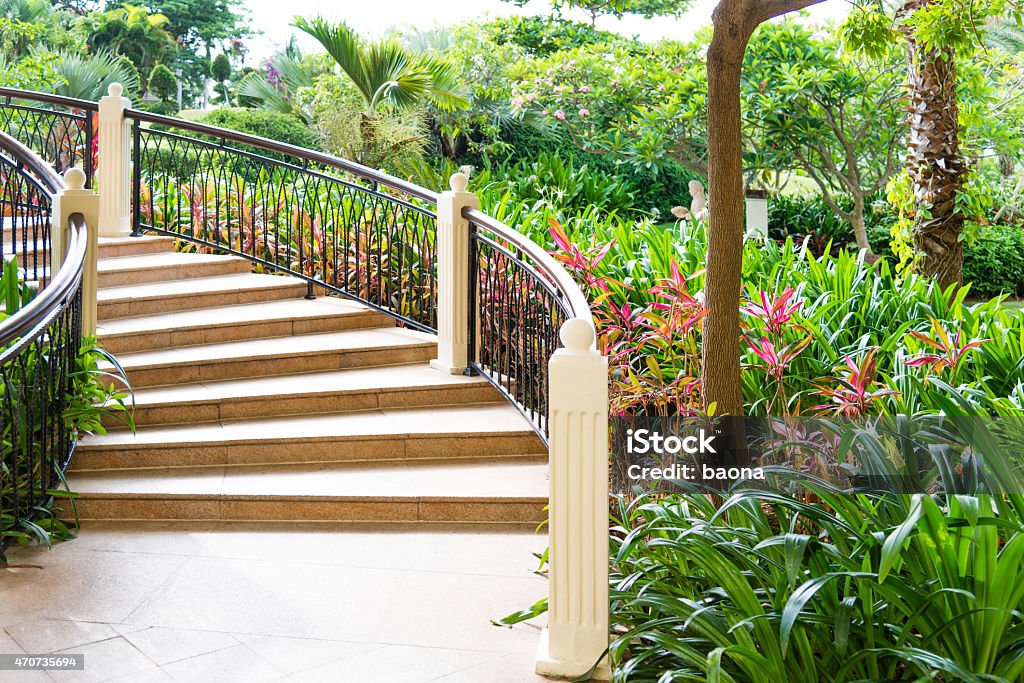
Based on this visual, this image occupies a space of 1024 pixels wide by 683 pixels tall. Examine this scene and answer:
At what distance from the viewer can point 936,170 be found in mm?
7184

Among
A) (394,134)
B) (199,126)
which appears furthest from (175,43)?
(199,126)

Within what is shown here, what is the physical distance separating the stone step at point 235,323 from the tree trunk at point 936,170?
13.0ft

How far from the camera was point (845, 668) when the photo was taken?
2691 millimetres

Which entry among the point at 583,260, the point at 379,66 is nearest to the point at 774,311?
the point at 583,260

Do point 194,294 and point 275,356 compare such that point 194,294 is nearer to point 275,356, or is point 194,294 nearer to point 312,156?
point 275,356

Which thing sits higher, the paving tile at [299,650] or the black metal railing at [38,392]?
the black metal railing at [38,392]

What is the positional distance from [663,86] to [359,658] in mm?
9365

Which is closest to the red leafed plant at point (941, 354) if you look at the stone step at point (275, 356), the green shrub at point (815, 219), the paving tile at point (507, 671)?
the paving tile at point (507, 671)

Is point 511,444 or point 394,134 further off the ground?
point 394,134

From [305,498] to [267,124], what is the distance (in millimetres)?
15552

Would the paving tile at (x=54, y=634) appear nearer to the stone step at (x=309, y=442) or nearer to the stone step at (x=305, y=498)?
the stone step at (x=305, y=498)

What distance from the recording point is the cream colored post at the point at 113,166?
7.97 m

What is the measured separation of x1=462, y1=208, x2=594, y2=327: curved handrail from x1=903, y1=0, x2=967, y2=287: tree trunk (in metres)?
3.40

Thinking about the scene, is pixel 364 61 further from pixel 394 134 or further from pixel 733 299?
pixel 733 299
